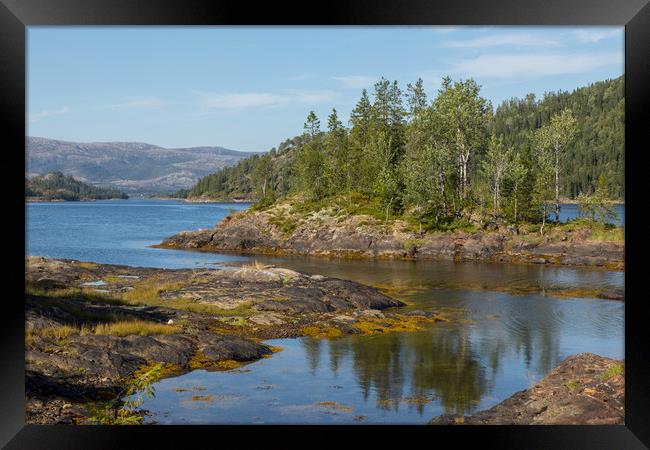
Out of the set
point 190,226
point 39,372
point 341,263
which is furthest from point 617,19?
point 190,226

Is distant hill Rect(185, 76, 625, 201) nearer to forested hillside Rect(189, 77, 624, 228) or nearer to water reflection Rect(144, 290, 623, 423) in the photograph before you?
forested hillside Rect(189, 77, 624, 228)

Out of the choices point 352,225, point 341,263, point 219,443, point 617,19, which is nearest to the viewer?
point 219,443

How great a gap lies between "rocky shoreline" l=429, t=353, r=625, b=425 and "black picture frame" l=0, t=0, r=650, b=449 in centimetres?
183

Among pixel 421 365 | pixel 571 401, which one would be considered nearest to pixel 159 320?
pixel 421 365

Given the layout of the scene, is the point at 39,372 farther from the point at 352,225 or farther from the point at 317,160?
the point at 317,160

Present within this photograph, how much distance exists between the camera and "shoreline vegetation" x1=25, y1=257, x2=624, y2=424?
1437 centimetres

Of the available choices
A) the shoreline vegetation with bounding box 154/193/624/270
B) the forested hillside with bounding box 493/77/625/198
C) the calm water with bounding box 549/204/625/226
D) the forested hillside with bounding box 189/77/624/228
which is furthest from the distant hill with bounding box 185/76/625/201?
the shoreline vegetation with bounding box 154/193/624/270

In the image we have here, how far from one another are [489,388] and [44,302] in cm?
1461

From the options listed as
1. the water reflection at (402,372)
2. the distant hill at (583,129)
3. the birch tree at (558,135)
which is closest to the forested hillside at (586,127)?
the distant hill at (583,129)

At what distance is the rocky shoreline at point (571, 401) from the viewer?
40.6 ft

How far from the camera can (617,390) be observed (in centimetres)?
1288

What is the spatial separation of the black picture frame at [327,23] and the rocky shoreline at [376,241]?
4175 centimetres

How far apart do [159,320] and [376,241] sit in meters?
40.6

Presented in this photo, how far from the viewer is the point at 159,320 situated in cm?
2408
